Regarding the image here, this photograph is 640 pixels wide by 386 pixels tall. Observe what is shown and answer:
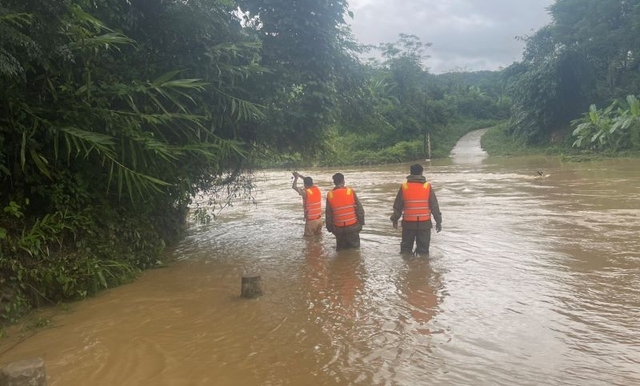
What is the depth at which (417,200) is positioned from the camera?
8750 millimetres

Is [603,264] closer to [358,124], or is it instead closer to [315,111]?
[315,111]

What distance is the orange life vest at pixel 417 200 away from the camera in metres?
8.75

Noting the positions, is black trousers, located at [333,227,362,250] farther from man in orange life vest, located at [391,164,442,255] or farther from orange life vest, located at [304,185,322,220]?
orange life vest, located at [304,185,322,220]

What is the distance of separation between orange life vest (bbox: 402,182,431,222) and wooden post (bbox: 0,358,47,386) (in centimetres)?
619

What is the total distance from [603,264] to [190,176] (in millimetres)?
6501

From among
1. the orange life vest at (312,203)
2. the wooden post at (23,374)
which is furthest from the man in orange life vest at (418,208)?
the wooden post at (23,374)

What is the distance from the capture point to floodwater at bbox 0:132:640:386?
4500 millimetres

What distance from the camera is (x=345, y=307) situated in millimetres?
6289

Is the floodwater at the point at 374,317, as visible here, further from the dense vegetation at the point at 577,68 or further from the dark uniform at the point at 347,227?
the dense vegetation at the point at 577,68

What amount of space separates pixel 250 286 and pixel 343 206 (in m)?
3.13

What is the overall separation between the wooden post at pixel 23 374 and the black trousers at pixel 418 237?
624cm

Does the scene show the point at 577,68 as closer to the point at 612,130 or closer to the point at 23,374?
the point at 612,130

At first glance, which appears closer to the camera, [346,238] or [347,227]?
[347,227]

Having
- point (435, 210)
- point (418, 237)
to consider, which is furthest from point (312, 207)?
point (435, 210)
